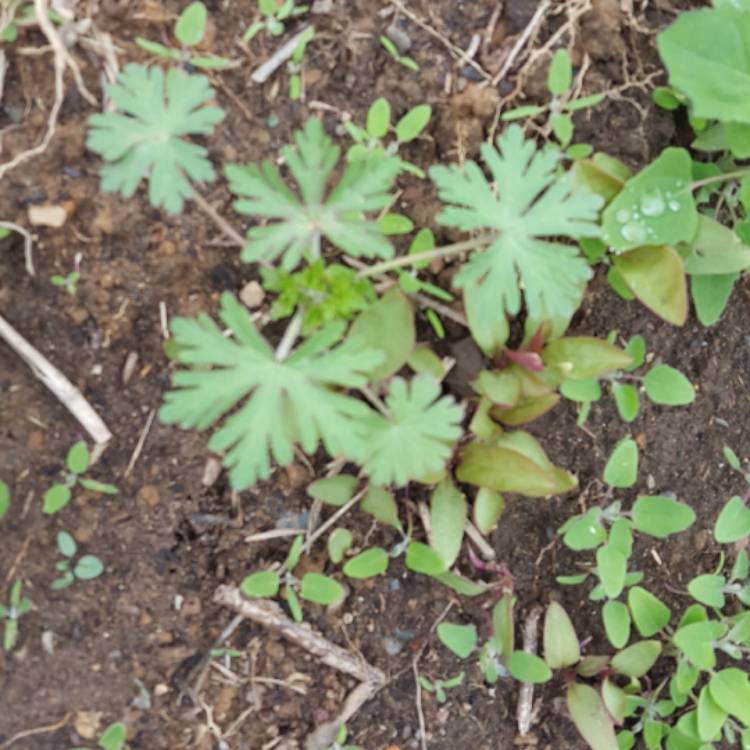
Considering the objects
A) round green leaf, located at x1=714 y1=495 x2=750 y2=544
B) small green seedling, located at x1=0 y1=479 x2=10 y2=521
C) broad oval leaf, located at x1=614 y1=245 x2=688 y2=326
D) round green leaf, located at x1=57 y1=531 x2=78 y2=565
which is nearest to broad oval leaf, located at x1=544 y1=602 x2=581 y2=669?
round green leaf, located at x1=714 y1=495 x2=750 y2=544

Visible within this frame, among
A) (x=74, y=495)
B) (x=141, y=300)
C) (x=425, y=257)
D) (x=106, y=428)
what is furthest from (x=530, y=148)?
(x=74, y=495)

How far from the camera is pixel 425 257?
1.59m

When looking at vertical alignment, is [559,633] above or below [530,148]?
below

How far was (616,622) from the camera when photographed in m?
1.96

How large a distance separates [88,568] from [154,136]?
0.79m

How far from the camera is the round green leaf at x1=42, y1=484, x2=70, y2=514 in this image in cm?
166

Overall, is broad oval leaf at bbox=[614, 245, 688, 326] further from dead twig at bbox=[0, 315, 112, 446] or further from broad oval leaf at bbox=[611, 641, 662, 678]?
dead twig at bbox=[0, 315, 112, 446]

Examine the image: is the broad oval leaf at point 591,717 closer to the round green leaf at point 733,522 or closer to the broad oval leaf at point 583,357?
the round green leaf at point 733,522

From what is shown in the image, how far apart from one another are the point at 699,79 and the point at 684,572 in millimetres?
1063

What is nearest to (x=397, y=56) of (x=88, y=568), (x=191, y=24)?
(x=191, y=24)

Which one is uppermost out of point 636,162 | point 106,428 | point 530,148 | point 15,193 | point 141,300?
point 530,148

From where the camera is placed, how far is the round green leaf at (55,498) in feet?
5.45

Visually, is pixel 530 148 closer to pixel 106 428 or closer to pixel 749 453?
pixel 106 428

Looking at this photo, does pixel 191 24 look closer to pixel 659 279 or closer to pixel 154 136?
pixel 154 136
